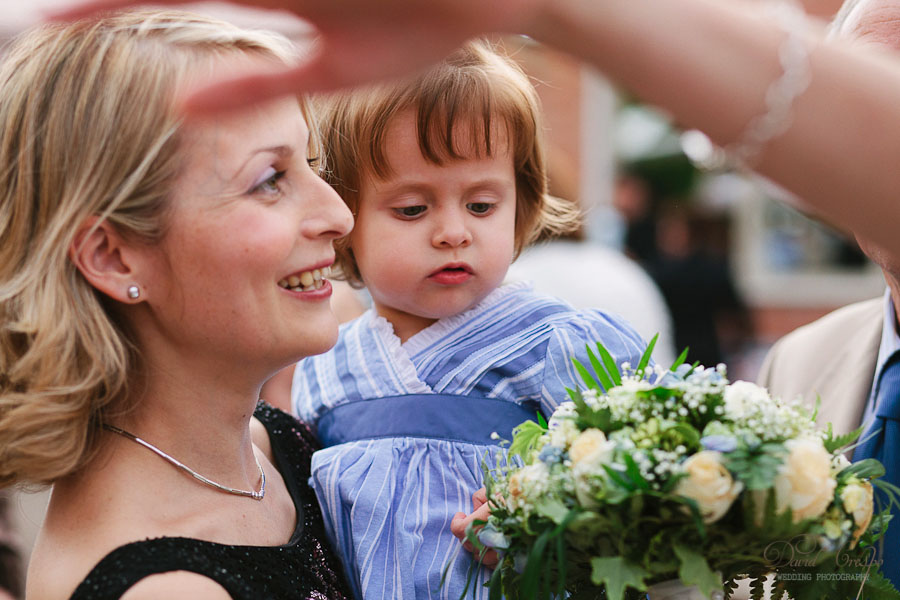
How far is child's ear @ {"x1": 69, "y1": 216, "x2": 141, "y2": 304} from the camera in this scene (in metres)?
1.93

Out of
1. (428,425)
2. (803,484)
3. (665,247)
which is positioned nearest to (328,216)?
(428,425)

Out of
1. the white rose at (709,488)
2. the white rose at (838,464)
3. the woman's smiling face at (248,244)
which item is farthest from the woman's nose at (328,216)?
the white rose at (838,464)

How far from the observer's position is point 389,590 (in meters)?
2.23

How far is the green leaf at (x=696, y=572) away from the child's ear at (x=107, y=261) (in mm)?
1250

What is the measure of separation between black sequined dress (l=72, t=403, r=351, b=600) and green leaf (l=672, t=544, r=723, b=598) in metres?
0.88

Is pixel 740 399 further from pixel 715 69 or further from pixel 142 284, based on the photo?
pixel 142 284

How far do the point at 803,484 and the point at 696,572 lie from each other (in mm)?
248

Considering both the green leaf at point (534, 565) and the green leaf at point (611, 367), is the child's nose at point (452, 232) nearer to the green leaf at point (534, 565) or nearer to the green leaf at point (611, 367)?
the green leaf at point (611, 367)

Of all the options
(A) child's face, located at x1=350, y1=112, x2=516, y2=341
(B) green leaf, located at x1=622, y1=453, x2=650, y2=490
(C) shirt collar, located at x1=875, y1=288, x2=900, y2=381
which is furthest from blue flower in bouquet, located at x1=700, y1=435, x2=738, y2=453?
(C) shirt collar, located at x1=875, y1=288, x2=900, y2=381

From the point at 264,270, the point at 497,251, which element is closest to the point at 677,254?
the point at 497,251

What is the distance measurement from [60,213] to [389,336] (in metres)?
1.01

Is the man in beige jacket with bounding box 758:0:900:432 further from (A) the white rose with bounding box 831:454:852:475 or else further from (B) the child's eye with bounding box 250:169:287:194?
(B) the child's eye with bounding box 250:169:287:194

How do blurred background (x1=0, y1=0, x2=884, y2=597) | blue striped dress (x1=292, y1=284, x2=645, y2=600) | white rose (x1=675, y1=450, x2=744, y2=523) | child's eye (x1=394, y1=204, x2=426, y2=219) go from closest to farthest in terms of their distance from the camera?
white rose (x1=675, y1=450, x2=744, y2=523) → blue striped dress (x1=292, y1=284, x2=645, y2=600) → child's eye (x1=394, y1=204, x2=426, y2=219) → blurred background (x1=0, y1=0, x2=884, y2=597)

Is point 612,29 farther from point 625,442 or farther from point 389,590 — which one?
point 389,590
